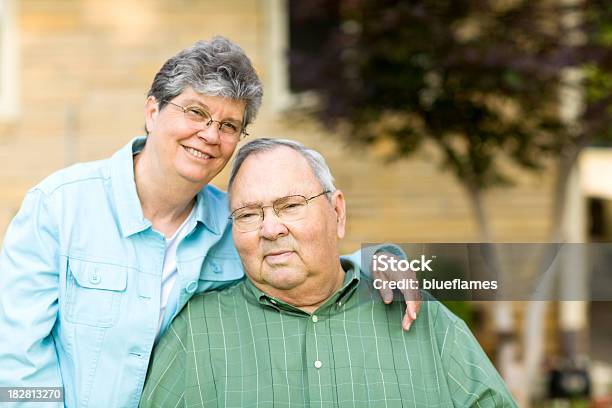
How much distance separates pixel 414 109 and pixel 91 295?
3076 millimetres

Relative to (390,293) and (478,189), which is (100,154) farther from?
(390,293)

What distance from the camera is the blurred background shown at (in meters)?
4.77

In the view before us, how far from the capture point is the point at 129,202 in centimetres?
241

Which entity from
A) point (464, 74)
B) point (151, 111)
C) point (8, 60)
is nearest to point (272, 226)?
point (151, 111)

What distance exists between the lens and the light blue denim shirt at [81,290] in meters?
2.32

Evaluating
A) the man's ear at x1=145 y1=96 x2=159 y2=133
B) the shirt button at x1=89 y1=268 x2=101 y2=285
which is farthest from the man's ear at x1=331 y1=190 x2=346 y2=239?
the shirt button at x1=89 y1=268 x2=101 y2=285

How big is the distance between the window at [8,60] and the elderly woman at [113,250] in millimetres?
3790

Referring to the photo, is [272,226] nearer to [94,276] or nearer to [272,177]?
[272,177]

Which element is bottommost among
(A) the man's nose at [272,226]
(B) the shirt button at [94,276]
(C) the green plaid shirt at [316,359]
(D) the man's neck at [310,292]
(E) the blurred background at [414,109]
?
(C) the green plaid shirt at [316,359]

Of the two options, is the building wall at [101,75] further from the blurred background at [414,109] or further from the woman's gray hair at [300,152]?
the woman's gray hair at [300,152]

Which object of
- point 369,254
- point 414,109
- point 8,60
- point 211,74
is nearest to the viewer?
point 211,74

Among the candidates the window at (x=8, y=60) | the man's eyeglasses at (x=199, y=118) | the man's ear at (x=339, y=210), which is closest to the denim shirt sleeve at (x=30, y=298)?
the man's eyeglasses at (x=199, y=118)

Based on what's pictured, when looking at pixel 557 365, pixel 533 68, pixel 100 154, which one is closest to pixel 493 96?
pixel 533 68

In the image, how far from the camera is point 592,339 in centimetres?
694
